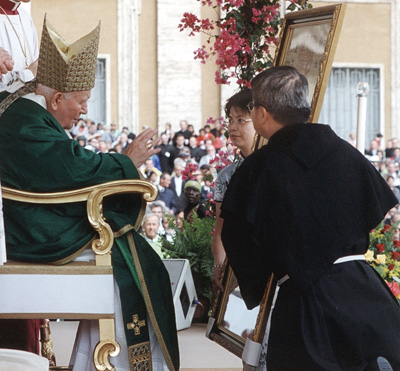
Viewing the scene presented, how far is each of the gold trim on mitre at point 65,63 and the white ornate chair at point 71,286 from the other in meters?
0.53

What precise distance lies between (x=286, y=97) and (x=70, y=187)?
3.84 feet

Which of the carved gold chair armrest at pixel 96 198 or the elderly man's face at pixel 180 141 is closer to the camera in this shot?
the carved gold chair armrest at pixel 96 198

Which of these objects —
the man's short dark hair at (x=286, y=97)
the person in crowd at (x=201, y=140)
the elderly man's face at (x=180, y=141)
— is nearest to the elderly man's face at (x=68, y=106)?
the man's short dark hair at (x=286, y=97)

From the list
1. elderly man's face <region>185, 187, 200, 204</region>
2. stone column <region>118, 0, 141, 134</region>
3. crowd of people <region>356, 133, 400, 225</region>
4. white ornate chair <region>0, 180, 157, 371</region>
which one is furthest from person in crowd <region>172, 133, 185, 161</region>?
white ornate chair <region>0, 180, 157, 371</region>

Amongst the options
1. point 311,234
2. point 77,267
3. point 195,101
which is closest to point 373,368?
point 311,234

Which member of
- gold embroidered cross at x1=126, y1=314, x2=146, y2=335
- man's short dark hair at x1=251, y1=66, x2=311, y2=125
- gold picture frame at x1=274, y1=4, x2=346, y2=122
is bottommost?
gold embroidered cross at x1=126, y1=314, x2=146, y2=335

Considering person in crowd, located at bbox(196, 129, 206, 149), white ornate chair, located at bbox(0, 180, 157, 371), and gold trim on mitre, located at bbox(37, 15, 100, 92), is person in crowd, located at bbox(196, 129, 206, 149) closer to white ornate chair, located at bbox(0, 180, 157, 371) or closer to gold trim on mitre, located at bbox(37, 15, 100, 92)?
gold trim on mitre, located at bbox(37, 15, 100, 92)

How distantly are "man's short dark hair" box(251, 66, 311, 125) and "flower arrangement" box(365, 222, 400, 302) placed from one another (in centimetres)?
242

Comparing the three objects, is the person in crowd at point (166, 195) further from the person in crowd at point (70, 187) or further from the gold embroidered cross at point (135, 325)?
the gold embroidered cross at point (135, 325)

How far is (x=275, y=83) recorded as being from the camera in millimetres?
3150

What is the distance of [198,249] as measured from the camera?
22.6 ft

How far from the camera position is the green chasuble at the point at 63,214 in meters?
3.83

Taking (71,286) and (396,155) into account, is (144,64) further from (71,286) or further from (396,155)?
(71,286)

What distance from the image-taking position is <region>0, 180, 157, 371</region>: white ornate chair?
378 cm
